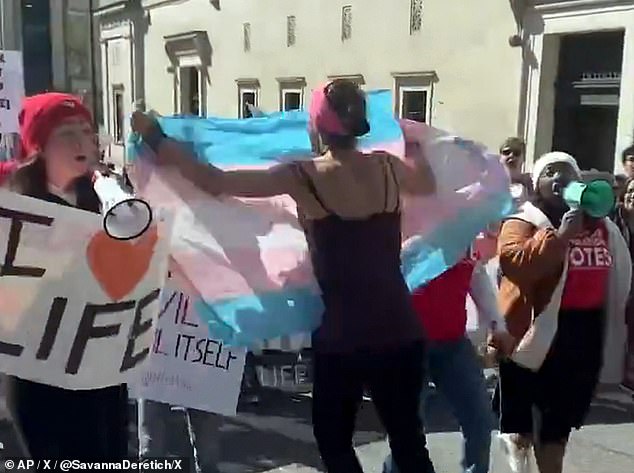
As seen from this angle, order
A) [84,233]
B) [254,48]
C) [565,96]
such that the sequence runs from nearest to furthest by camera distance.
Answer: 1. [84,233]
2. [565,96]
3. [254,48]

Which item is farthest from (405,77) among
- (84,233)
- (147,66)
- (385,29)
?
(147,66)

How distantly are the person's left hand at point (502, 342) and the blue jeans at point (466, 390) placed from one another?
0.37ft

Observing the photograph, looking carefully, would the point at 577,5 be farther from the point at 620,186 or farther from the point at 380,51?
the point at 620,186

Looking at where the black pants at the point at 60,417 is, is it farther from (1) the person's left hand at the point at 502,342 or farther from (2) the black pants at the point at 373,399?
(1) the person's left hand at the point at 502,342

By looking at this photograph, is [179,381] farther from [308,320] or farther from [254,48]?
[254,48]

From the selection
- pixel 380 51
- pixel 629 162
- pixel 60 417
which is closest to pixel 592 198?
pixel 60 417

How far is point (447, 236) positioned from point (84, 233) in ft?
4.39

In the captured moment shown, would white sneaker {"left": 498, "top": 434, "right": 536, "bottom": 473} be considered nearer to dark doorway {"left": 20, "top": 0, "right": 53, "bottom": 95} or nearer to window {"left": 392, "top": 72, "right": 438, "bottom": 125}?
window {"left": 392, "top": 72, "right": 438, "bottom": 125}

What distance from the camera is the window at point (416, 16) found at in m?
13.2

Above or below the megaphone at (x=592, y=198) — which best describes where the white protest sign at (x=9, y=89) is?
above

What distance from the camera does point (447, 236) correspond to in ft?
9.99

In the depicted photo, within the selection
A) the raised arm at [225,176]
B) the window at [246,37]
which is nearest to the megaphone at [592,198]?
the raised arm at [225,176]

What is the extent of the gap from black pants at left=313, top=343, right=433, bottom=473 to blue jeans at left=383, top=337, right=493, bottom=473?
63 centimetres

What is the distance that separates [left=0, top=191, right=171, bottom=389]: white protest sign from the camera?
2.25 meters
